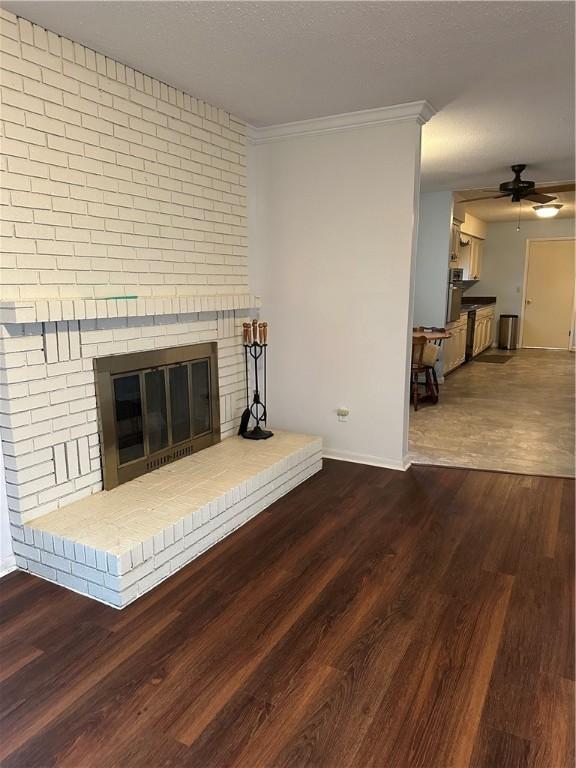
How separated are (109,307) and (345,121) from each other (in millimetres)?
2146

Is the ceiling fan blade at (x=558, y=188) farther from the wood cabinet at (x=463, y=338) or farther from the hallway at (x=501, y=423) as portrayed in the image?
the hallway at (x=501, y=423)

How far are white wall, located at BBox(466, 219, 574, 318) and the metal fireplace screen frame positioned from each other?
8346 millimetres

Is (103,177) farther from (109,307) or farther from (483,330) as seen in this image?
(483,330)

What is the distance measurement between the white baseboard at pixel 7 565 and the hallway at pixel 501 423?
2.79 meters

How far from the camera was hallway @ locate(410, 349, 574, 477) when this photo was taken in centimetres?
411

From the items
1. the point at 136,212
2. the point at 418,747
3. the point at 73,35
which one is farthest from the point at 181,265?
the point at 418,747

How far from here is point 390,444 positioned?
3928 millimetres

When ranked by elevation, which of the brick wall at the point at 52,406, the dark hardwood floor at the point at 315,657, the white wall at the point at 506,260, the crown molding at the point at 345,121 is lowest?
the dark hardwood floor at the point at 315,657

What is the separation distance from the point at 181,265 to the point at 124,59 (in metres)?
1.14

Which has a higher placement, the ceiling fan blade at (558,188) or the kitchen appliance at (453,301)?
the ceiling fan blade at (558,188)

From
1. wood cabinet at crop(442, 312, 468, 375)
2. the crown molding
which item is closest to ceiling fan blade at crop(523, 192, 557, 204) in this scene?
wood cabinet at crop(442, 312, 468, 375)

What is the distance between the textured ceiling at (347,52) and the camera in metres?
2.24

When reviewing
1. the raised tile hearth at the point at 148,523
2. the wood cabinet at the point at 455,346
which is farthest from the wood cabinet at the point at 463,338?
the raised tile hearth at the point at 148,523

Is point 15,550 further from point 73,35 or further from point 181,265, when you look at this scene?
point 73,35
